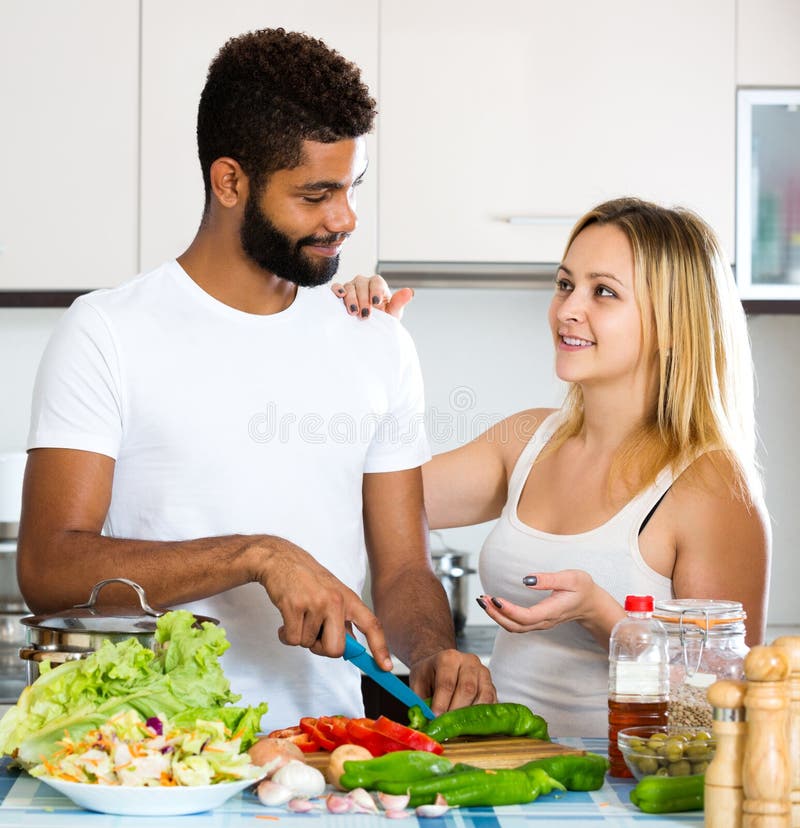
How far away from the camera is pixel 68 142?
2.72 m

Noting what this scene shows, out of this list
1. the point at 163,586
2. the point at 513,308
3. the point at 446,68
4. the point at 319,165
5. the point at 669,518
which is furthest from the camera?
the point at 513,308

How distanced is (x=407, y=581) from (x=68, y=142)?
1.58m

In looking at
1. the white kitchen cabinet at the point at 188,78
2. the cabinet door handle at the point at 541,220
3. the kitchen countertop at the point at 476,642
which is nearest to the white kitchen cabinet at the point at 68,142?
the white kitchen cabinet at the point at 188,78

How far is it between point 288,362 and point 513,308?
62.3 inches

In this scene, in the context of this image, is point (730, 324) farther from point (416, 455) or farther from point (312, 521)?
point (312, 521)

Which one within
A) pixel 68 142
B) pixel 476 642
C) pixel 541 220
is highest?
pixel 68 142

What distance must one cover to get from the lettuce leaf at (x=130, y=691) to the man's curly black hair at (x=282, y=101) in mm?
668

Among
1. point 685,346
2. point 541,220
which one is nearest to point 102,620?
point 685,346

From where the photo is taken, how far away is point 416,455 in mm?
1704

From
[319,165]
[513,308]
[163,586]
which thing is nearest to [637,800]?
[163,586]

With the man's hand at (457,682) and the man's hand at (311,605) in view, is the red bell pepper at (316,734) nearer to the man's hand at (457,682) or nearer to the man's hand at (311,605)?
the man's hand at (311,605)

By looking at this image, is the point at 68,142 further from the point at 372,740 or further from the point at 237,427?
the point at 372,740

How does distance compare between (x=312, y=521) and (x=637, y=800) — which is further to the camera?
(x=312, y=521)

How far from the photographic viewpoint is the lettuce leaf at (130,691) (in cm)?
109
